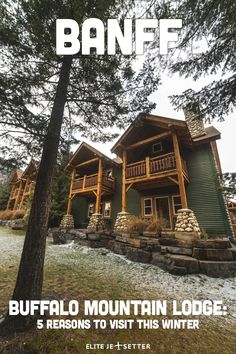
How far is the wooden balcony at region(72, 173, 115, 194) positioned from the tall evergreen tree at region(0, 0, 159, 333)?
262 inches

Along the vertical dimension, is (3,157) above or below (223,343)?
above

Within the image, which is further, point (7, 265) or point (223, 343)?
point (7, 265)

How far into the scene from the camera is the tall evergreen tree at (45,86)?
2.76 metres

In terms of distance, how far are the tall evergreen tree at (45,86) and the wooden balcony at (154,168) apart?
158 inches

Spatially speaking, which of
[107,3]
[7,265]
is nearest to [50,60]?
[107,3]

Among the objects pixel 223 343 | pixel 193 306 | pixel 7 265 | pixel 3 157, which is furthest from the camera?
pixel 7 265

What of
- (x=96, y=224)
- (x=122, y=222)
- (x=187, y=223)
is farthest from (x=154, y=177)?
(x=96, y=224)

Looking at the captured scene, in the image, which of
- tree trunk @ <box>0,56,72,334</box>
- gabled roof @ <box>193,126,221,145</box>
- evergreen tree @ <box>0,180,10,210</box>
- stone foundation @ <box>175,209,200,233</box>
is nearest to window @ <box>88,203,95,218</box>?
stone foundation @ <box>175,209,200,233</box>

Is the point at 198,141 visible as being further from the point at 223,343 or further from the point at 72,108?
the point at 223,343

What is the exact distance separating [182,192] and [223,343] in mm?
5574

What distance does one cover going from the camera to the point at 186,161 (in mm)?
9711

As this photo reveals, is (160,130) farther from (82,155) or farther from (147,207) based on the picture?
(82,155)

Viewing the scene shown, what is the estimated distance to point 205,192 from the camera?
864cm

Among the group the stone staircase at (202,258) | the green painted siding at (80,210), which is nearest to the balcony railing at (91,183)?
the green painted siding at (80,210)
